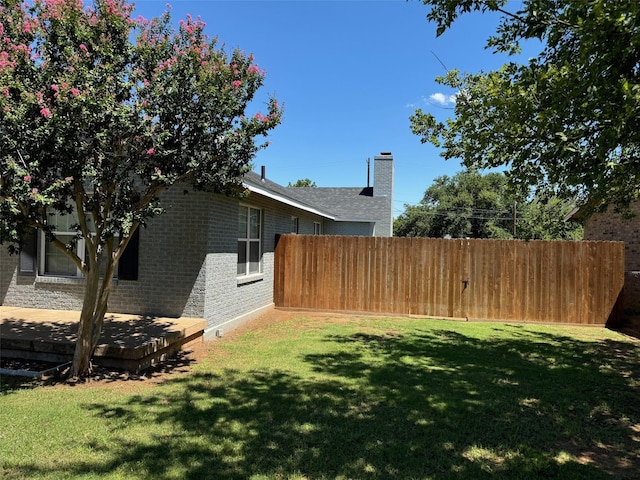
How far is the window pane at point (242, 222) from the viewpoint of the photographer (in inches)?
354

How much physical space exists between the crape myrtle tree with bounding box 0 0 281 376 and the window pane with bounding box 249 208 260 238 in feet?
13.7

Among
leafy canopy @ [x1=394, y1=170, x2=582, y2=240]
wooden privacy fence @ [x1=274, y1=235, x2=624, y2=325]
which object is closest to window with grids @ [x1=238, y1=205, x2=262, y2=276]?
wooden privacy fence @ [x1=274, y1=235, x2=624, y2=325]

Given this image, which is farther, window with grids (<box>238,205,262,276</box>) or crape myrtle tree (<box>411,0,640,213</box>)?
window with grids (<box>238,205,262,276</box>)

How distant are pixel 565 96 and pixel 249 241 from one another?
7.26m

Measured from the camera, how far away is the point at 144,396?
4691 mm

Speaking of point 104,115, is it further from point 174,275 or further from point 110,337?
point 174,275

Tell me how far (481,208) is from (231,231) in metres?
43.3

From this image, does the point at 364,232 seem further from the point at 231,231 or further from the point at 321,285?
the point at 231,231

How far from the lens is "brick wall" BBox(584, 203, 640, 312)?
11.1m

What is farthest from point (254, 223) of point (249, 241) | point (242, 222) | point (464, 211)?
point (464, 211)

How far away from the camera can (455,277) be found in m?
10.3

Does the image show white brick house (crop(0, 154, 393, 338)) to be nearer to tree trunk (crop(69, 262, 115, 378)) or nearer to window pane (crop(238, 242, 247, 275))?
window pane (crop(238, 242, 247, 275))

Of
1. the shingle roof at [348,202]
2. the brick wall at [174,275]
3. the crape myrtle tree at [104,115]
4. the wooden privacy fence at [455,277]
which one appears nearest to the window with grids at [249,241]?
the brick wall at [174,275]

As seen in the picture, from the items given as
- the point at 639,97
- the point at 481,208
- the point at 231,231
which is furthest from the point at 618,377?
the point at 481,208
